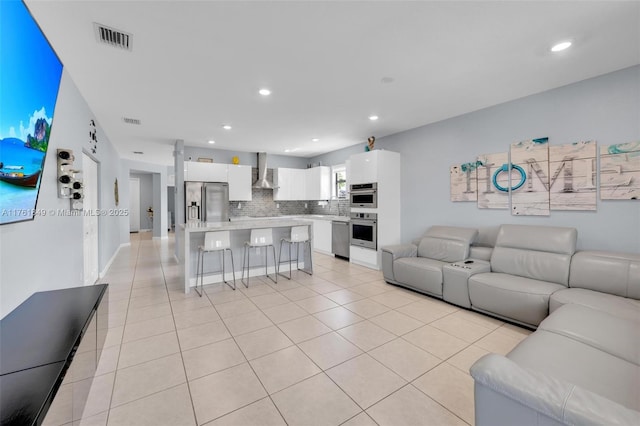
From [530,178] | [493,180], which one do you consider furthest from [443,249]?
[530,178]

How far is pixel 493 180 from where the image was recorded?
3.94m

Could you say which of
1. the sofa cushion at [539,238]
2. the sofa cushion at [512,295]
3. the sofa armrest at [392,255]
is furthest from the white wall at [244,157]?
the sofa cushion at [512,295]

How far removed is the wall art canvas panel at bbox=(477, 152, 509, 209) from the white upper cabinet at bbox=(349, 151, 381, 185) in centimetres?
176

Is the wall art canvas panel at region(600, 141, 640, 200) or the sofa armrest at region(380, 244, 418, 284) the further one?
the sofa armrest at region(380, 244, 418, 284)

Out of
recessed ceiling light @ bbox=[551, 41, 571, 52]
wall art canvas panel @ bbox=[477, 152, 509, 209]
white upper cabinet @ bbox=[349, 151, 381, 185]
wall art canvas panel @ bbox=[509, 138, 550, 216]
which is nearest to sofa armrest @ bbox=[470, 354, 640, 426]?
recessed ceiling light @ bbox=[551, 41, 571, 52]

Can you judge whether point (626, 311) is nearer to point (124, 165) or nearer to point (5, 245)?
point (5, 245)

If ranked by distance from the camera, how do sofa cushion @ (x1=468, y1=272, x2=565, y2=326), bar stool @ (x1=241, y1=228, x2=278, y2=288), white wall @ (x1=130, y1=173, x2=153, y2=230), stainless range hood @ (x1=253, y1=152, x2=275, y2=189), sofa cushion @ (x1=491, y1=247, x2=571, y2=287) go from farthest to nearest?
white wall @ (x1=130, y1=173, x2=153, y2=230)
stainless range hood @ (x1=253, y1=152, x2=275, y2=189)
bar stool @ (x1=241, y1=228, x2=278, y2=288)
sofa cushion @ (x1=491, y1=247, x2=571, y2=287)
sofa cushion @ (x1=468, y1=272, x2=565, y2=326)

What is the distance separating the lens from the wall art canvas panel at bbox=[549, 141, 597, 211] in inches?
121

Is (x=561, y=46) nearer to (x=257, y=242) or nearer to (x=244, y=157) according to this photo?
(x=257, y=242)

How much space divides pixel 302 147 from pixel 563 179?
4.99 m

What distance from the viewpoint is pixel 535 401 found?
1.04 metres

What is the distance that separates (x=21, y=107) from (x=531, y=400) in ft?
9.92

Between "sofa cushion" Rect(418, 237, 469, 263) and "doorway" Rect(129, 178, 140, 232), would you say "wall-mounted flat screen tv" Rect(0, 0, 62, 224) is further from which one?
"doorway" Rect(129, 178, 140, 232)

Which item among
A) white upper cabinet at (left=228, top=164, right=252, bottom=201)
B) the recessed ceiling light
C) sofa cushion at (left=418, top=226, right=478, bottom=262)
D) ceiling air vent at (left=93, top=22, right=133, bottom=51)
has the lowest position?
sofa cushion at (left=418, top=226, right=478, bottom=262)
